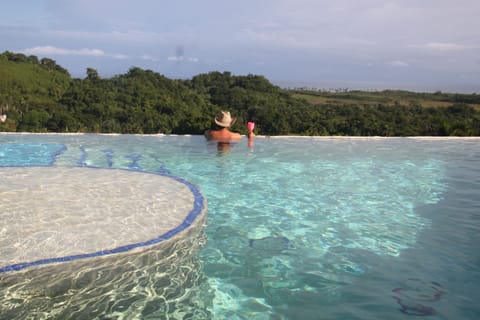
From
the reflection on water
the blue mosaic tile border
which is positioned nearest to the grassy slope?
the blue mosaic tile border

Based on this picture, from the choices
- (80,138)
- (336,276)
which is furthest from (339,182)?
(80,138)

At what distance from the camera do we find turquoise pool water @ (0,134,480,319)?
3.68 metres

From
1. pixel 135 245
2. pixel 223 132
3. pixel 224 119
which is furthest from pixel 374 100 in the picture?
pixel 135 245

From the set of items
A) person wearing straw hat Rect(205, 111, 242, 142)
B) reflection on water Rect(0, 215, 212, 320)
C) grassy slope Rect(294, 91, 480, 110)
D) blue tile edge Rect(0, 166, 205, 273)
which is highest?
grassy slope Rect(294, 91, 480, 110)

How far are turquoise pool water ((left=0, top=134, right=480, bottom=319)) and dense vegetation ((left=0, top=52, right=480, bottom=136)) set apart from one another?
518 cm

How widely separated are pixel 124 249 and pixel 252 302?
55.8 inches

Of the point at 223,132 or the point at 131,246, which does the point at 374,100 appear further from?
the point at 131,246

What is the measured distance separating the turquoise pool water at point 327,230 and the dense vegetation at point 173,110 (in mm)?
5182

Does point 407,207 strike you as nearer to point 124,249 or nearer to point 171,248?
point 171,248

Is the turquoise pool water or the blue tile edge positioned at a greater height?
the blue tile edge

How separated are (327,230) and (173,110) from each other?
16386 millimetres

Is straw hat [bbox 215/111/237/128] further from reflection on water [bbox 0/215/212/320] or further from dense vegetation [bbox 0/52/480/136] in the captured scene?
reflection on water [bbox 0/215/212/320]

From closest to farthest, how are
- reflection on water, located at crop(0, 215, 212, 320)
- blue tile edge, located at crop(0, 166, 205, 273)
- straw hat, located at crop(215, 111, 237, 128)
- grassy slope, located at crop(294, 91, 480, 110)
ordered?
1. reflection on water, located at crop(0, 215, 212, 320)
2. blue tile edge, located at crop(0, 166, 205, 273)
3. straw hat, located at crop(215, 111, 237, 128)
4. grassy slope, located at crop(294, 91, 480, 110)

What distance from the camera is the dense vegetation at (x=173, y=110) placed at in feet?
55.2
